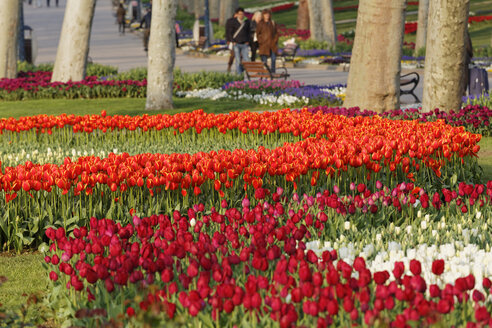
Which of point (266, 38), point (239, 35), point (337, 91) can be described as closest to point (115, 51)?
point (239, 35)

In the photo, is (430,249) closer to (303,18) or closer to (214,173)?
(214,173)

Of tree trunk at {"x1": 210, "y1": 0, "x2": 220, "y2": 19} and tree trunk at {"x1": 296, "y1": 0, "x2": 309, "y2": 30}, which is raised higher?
tree trunk at {"x1": 210, "y1": 0, "x2": 220, "y2": 19}

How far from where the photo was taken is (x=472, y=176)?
28.3 feet

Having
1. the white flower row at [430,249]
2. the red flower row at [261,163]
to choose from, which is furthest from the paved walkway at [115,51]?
the white flower row at [430,249]

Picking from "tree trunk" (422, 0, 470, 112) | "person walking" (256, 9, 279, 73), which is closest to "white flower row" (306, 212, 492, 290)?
"tree trunk" (422, 0, 470, 112)

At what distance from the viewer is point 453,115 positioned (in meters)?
12.6

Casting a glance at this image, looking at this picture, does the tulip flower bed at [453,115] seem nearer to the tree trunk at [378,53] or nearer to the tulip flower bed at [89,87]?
the tree trunk at [378,53]

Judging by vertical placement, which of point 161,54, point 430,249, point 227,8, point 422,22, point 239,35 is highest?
point 227,8

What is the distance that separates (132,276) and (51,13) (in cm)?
6648

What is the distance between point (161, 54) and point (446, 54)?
5.39 m

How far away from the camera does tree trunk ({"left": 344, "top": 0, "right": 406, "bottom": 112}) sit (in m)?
13.0

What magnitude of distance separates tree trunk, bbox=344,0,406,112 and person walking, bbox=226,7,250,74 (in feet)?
32.8

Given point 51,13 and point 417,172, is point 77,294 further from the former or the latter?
point 51,13

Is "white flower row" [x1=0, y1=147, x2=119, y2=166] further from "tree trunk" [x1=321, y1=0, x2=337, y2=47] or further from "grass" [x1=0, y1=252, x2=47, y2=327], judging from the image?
"tree trunk" [x1=321, y1=0, x2=337, y2=47]
